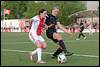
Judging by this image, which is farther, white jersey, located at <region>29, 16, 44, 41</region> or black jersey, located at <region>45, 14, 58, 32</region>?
black jersey, located at <region>45, 14, 58, 32</region>

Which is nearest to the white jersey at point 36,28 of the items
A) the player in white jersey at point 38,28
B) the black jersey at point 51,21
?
the player in white jersey at point 38,28

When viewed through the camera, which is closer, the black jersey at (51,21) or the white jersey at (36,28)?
the white jersey at (36,28)

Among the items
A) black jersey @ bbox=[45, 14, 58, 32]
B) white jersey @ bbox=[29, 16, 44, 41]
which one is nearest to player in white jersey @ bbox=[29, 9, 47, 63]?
white jersey @ bbox=[29, 16, 44, 41]

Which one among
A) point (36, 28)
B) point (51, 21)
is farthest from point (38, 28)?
point (51, 21)

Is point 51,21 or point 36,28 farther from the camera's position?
point 51,21

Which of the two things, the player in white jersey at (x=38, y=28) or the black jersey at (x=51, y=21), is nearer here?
the player in white jersey at (x=38, y=28)

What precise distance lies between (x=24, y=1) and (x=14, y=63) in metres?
98.0

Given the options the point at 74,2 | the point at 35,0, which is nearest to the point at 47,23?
the point at 74,2

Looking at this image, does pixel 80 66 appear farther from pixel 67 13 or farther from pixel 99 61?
pixel 67 13

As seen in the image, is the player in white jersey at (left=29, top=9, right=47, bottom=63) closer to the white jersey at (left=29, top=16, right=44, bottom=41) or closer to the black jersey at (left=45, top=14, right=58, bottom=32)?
the white jersey at (left=29, top=16, right=44, bottom=41)

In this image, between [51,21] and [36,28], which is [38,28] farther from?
[51,21]

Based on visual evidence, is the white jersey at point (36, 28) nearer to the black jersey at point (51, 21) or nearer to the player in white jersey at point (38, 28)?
the player in white jersey at point (38, 28)

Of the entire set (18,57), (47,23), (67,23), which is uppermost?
(47,23)

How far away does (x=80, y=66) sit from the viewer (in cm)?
1538
